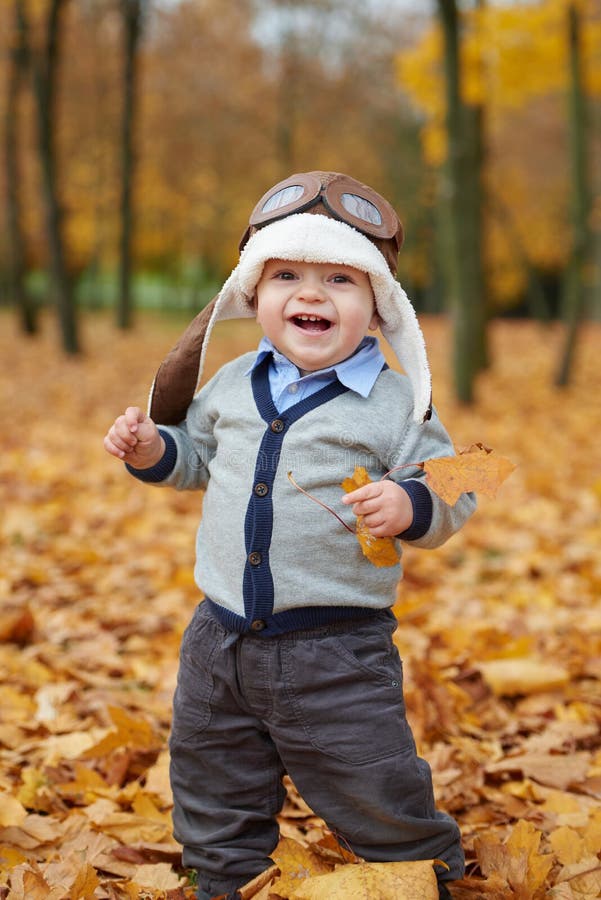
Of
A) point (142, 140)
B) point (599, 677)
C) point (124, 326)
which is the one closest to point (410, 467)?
point (599, 677)

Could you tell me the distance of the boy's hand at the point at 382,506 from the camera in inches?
70.2

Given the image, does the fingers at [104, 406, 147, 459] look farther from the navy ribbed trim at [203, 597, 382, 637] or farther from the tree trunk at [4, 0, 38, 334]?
the tree trunk at [4, 0, 38, 334]

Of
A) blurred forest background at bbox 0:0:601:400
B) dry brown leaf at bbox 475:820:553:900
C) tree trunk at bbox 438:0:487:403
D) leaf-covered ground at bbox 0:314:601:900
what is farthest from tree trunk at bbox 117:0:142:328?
dry brown leaf at bbox 475:820:553:900

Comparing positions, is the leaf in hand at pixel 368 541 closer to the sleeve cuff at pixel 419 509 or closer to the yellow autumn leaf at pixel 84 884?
the sleeve cuff at pixel 419 509

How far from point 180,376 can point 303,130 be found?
2141 cm

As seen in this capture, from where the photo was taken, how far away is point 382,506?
179cm

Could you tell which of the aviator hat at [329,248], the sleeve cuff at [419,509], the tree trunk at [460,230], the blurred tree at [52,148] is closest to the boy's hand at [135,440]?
the aviator hat at [329,248]

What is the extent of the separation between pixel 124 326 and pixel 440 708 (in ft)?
56.9

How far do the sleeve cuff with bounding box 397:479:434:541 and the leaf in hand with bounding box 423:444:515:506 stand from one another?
0.07 meters

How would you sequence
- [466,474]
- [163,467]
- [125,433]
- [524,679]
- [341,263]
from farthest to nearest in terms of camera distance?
[524,679]
[163,467]
[125,433]
[341,263]
[466,474]

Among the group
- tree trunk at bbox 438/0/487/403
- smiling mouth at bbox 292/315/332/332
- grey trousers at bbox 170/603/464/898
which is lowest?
grey trousers at bbox 170/603/464/898

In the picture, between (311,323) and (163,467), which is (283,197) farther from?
(163,467)

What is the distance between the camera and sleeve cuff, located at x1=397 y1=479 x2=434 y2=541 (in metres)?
1.84

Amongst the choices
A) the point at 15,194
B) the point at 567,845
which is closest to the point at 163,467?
the point at 567,845
